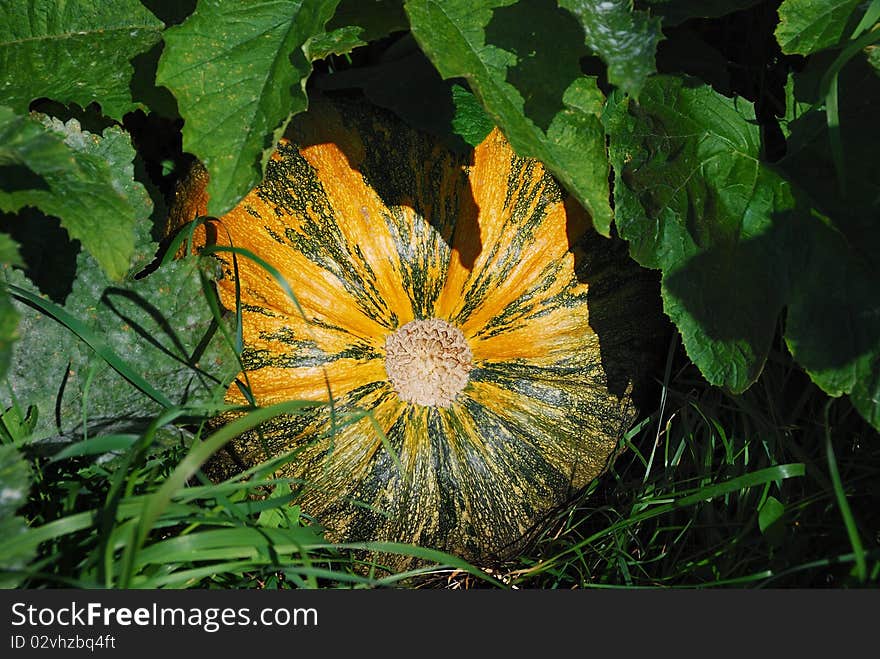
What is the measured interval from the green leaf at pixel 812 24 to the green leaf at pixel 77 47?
4.55ft

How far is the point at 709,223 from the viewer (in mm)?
1947

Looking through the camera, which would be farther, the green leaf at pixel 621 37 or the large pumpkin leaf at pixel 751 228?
the large pumpkin leaf at pixel 751 228

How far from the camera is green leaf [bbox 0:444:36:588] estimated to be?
4.81 feet

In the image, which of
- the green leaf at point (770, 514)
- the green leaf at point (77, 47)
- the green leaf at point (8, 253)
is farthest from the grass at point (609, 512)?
the green leaf at point (77, 47)

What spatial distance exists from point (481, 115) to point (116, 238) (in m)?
0.91

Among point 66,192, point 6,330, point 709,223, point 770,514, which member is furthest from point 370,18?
point 770,514

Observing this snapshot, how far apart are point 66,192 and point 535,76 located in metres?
0.93

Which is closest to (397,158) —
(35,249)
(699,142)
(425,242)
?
(425,242)

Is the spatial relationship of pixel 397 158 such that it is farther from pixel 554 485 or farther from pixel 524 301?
pixel 554 485

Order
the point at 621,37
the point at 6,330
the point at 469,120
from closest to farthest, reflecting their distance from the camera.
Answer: the point at 6,330 < the point at 621,37 < the point at 469,120

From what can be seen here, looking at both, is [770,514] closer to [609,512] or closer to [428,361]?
[609,512]

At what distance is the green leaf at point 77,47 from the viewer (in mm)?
2027

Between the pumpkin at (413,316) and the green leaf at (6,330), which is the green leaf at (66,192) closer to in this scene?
the green leaf at (6,330)

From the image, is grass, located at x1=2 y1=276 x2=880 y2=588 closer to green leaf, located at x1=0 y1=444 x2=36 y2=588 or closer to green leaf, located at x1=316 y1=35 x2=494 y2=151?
green leaf, located at x1=0 y1=444 x2=36 y2=588
